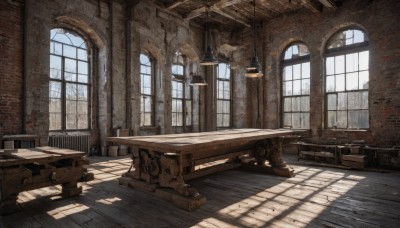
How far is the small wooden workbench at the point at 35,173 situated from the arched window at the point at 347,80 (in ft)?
23.8

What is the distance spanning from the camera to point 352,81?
7.59 m

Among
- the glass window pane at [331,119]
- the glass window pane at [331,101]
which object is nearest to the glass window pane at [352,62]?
the glass window pane at [331,101]

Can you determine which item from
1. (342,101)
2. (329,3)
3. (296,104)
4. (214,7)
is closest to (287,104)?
(296,104)

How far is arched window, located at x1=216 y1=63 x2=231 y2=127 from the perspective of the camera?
1064cm

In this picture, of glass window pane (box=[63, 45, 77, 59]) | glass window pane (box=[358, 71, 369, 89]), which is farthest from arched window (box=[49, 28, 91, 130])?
glass window pane (box=[358, 71, 369, 89])

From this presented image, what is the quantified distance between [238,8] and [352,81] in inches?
169

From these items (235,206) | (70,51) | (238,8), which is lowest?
(235,206)

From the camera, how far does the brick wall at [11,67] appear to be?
5633 mm

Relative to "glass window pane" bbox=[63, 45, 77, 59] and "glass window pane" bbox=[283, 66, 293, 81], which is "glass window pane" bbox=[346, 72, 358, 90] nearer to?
"glass window pane" bbox=[283, 66, 293, 81]

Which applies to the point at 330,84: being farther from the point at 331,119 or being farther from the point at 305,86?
the point at 331,119

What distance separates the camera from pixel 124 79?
7.86 m

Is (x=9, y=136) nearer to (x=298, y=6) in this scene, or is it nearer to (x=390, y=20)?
(x=298, y=6)

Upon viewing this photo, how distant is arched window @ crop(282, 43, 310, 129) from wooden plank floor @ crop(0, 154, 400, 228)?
4.09 metres

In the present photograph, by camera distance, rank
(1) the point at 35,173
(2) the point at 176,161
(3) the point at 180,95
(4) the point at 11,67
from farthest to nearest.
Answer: (3) the point at 180,95
(4) the point at 11,67
(2) the point at 176,161
(1) the point at 35,173
